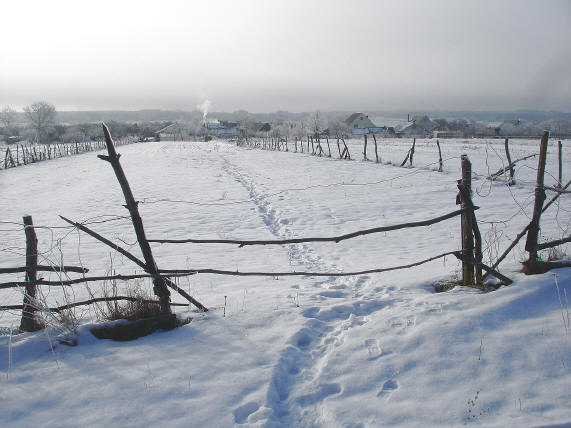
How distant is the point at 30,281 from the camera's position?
3.22 metres

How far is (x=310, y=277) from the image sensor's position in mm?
5523

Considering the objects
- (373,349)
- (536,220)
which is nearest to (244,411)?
(373,349)

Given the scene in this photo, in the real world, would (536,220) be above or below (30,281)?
above

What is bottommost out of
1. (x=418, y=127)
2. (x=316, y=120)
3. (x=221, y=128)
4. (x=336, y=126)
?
(x=418, y=127)

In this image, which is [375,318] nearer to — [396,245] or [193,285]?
[193,285]

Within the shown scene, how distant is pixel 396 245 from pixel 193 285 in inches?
173

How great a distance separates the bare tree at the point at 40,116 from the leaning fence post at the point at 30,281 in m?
115

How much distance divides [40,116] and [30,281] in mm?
120927

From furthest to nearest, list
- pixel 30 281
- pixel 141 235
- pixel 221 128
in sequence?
1. pixel 221 128
2. pixel 141 235
3. pixel 30 281

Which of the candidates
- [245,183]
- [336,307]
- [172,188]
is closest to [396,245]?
[336,307]

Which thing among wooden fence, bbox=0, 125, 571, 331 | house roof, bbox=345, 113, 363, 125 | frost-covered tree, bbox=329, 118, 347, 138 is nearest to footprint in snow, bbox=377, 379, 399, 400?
wooden fence, bbox=0, 125, 571, 331

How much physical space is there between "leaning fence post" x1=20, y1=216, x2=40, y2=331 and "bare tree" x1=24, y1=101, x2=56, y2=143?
115m

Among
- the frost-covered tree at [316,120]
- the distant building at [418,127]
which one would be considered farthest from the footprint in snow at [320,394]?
the frost-covered tree at [316,120]

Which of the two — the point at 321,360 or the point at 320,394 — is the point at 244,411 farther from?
the point at 321,360
